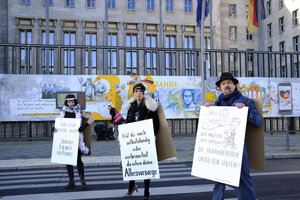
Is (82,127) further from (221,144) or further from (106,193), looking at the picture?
(221,144)

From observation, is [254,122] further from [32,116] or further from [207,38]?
[207,38]

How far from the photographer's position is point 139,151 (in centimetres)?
482

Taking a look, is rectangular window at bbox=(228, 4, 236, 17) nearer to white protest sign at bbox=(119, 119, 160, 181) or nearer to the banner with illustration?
the banner with illustration

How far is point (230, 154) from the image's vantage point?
349cm

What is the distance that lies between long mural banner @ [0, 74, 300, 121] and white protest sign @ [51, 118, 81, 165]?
8524 millimetres

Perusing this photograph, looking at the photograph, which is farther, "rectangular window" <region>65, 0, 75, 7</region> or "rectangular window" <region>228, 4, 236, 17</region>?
"rectangular window" <region>228, 4, 236, 17</region>

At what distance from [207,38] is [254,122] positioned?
29.0 metres

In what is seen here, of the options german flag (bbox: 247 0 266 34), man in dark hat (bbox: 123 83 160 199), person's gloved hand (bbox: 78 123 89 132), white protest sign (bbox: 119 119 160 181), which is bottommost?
white protest sign (bbox: 119 119 160 181)

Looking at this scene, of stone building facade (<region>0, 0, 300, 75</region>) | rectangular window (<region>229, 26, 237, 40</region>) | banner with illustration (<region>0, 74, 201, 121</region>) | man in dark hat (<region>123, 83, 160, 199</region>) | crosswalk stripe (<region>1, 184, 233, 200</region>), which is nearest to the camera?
man in dark hat (<region>123, 83, 160, 199</region>)

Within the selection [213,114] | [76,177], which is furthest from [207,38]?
[213,114]

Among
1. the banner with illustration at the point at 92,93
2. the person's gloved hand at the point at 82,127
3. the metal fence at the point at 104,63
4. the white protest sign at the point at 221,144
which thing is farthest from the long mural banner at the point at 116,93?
the white protest sign at the point at 221,144

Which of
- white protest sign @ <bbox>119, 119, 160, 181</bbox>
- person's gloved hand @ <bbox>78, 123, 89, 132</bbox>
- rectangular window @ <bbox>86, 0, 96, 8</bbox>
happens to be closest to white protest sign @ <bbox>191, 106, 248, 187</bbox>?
white protest sign @ <bbox>119, 119, 160, 181</bbox>

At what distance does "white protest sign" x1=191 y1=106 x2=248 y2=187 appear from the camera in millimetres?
3410

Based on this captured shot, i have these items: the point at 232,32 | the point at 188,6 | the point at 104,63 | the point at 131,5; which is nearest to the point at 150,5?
the point at 131,5
